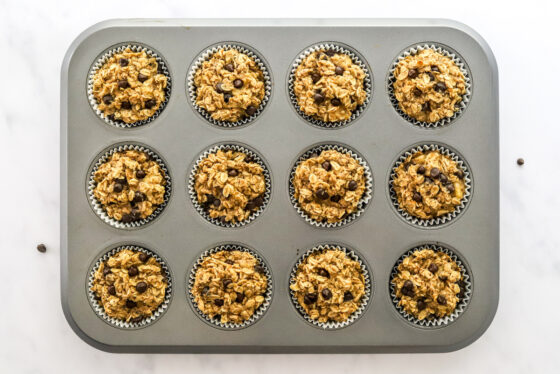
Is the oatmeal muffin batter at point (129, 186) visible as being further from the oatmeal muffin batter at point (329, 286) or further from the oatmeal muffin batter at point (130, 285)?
the oatmeal muffin batter at point (329, 286)

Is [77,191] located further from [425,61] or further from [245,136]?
[425,61]

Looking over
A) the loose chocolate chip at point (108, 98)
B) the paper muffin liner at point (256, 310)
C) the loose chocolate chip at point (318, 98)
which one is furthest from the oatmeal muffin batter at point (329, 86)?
the loose chocolate chip at point (108, 98)

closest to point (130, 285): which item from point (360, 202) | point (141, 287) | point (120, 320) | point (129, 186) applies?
point (141, 287)

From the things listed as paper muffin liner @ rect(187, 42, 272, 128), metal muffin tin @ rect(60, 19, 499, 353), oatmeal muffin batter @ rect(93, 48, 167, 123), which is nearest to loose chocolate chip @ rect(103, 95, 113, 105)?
oatmeal muffin batter @ rect(93, 48, 167, 123)

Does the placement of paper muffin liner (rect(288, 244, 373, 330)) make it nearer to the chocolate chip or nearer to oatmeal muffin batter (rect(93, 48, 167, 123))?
the chocolate chip
